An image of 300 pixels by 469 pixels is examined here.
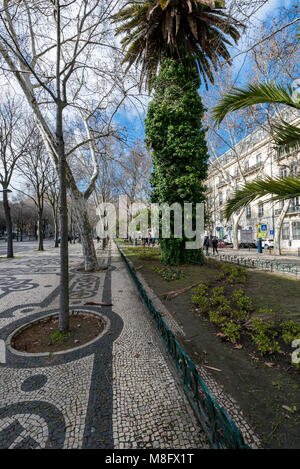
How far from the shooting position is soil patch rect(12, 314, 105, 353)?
11.4ft

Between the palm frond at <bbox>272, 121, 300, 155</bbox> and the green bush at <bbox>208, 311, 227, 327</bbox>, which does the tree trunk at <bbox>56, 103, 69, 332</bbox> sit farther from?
the palm frond at <bbox>272, 121, 300, 155</bbox>

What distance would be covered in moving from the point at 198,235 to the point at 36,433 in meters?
9.88

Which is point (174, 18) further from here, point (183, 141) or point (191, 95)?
point (183, 141)

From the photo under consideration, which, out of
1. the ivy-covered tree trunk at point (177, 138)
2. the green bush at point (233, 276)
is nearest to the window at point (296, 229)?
the ivy-covered tree trunk at point (177, 138)

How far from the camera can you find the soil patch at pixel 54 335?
137 inches

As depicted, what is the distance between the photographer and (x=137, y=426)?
197 cm

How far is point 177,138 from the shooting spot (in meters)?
10.1

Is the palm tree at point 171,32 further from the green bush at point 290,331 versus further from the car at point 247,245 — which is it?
the car at point 247,245

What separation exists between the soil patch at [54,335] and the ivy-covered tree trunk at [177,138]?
6.89m

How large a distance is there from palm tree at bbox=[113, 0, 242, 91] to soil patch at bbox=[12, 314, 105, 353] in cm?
883

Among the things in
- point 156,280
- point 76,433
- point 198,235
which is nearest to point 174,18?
point 198,235

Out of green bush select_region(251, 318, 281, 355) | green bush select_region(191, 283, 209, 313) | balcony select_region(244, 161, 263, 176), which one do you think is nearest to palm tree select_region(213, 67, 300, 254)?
green bush select_region(251, 318, 281, 355)

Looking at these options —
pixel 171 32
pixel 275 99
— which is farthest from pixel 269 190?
pixel 171 32

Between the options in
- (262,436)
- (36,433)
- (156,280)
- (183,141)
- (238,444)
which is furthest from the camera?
(183,141)
